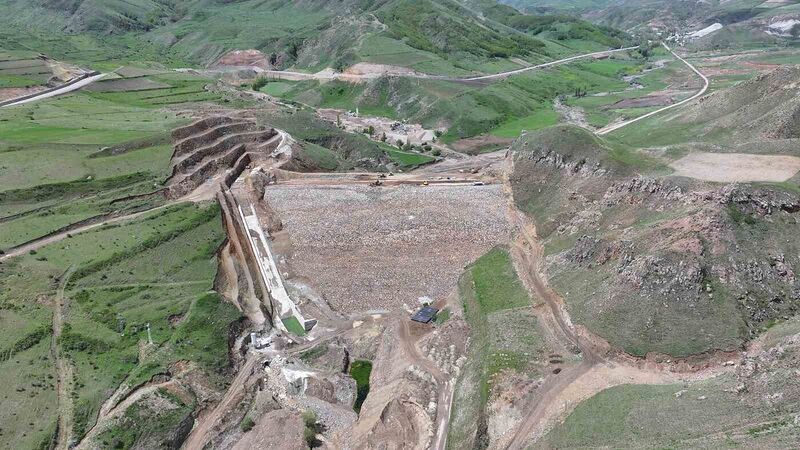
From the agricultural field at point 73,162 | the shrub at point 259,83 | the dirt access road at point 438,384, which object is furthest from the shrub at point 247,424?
the shrub at point 259,83

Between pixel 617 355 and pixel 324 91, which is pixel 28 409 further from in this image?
pixel 324 91

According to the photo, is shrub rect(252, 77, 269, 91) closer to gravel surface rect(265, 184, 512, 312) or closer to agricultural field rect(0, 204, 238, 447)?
gravel surface rect(265, 184, 512, 312)

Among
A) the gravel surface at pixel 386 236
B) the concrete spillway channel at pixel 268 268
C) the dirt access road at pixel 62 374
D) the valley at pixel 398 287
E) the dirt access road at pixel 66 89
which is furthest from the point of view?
the dirt access road at pixel 66 89

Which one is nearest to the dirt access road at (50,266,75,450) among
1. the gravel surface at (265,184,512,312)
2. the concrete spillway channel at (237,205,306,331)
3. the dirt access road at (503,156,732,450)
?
the concrete spillway channel at (237,205,306,331)

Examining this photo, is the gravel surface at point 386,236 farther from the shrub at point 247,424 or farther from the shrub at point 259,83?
the shrub at point 259,83

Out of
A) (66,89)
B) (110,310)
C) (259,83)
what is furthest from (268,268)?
(259,83)

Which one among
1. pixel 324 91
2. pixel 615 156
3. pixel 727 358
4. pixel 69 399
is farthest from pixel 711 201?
pixel 324 91

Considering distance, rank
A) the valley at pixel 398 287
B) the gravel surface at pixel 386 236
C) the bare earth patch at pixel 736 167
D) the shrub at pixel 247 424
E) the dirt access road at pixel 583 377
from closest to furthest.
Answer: the dirt access road at pixel 583 377 < the valley at pixel 398 287 < the shrub at pixel 247 424 < the bare earth patch at pixel 736 167 < the gravel surface at pixel 386 236
